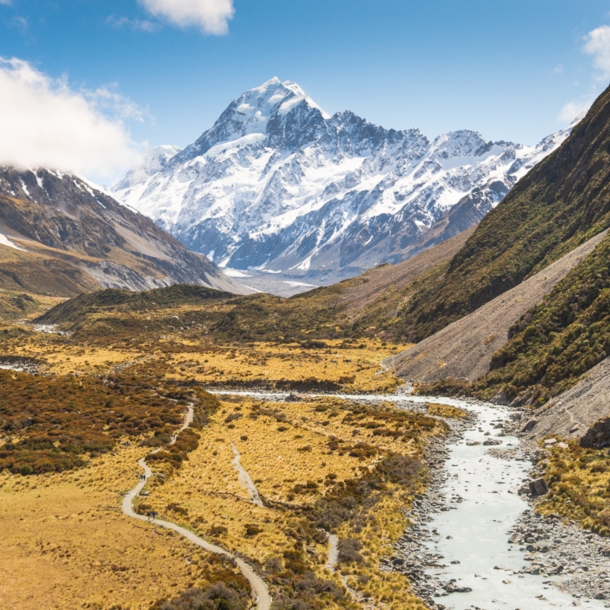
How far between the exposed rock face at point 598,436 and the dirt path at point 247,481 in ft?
100

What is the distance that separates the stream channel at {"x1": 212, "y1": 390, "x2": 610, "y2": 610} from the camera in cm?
3203

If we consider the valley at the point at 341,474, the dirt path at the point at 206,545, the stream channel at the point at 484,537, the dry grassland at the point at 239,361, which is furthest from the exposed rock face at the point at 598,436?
the dry grassland at the point at 239,361

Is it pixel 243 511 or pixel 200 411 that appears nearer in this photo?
pixel 243 511

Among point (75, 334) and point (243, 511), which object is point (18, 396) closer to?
point (243, 511)

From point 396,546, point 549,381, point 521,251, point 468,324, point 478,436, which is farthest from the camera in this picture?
point 521,251

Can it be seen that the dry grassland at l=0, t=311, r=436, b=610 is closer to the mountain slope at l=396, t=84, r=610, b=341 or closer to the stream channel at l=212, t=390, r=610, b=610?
the stream channel at l=212, t=390, r=610, b=610

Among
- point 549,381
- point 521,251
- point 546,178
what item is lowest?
point 549,381

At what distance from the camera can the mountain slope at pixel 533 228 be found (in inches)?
5118

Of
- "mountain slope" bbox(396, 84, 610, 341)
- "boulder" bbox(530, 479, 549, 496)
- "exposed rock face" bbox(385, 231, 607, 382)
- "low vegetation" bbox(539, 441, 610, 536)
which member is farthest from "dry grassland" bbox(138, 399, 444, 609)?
"mountain slope" bbox(396, 84, 610, 341)

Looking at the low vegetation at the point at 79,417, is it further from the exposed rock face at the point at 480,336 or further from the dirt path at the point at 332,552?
the exposed rock face at the point at 480,336

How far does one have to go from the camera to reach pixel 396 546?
39.4 meters

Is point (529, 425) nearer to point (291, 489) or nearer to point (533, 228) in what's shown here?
point (291, 489)

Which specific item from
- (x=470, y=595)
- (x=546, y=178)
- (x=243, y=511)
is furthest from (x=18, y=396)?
(x=546, y=178)

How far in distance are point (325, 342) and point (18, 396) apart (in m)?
97.0
